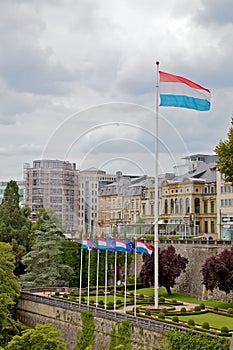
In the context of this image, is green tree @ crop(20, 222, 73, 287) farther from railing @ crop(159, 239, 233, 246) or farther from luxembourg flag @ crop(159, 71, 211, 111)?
luxembourg flag @ crop(159, 71, 211, 111)

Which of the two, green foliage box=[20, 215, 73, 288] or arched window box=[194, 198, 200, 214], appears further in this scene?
arched window box=[194, 198, 200, 214]

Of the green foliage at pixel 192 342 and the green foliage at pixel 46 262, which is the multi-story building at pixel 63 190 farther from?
the green foliage at pixel 192 342

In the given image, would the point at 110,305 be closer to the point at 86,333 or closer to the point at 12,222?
the point at 86,333

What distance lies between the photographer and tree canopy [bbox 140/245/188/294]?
5384cm

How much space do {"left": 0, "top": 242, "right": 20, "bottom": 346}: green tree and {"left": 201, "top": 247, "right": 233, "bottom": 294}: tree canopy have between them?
14.9 metres

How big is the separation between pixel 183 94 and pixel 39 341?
1835 cm

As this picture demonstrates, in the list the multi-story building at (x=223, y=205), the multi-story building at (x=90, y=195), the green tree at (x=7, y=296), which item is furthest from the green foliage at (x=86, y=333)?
the multi-story building at (x=223, y=205)

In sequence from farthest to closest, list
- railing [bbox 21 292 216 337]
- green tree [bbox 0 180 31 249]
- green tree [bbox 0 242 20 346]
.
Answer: green tree [bbox 0 180 31 249] → green tree [bbox 0 242 20 346] → railing [bbox 21 292 216 337]

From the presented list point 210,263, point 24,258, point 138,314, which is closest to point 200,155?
point 24,258

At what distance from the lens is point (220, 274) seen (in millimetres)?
46969

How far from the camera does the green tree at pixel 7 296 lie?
46.2 meters

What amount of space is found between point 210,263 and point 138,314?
28.7 feet

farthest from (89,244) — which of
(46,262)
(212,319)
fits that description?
(46,262)

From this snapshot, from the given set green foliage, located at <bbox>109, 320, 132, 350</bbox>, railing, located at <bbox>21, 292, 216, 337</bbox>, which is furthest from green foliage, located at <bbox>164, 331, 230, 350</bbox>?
green foliage, located at <bbox>109, 320, 132, 350</bbox>
